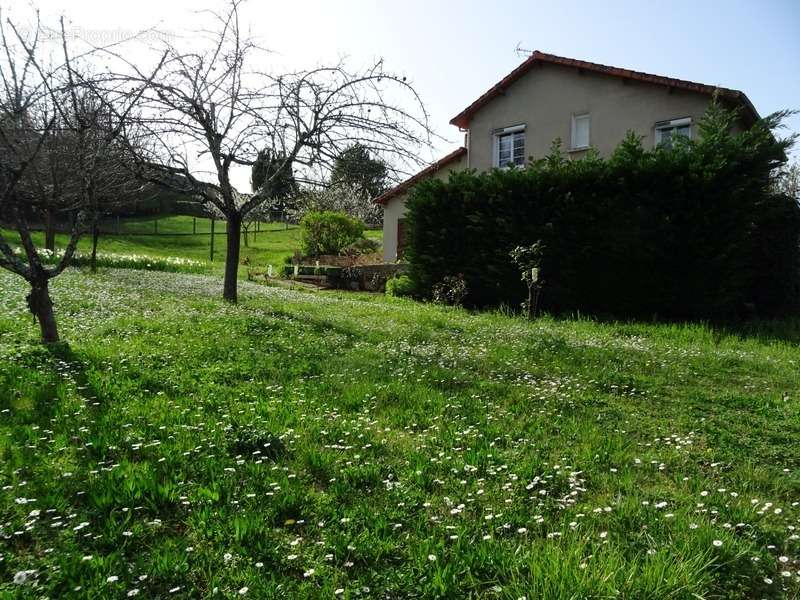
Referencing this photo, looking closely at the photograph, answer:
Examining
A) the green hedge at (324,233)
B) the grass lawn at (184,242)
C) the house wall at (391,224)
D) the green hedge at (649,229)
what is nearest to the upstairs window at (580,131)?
the green hedge at (649,229)

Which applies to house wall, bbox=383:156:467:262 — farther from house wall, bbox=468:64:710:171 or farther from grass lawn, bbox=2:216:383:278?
grass lawn, bbox=2:216:383:278

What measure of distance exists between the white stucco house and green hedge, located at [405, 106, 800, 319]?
10.5 feet

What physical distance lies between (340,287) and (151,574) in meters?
18.6

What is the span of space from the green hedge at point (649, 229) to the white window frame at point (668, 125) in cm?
431

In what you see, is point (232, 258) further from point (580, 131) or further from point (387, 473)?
point (580, 131)

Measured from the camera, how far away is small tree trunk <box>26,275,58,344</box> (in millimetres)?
6680

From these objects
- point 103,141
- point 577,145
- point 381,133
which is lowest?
point 103,141

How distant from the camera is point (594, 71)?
17703 mm

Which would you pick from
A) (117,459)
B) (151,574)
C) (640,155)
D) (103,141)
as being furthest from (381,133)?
(151,574)

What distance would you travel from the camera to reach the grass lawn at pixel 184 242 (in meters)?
33.0

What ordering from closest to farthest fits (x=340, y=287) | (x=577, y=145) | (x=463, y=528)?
(x=463, y=528) < (x=577, y=145) < (x=340, y=287)

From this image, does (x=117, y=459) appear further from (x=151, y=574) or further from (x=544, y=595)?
(x=544, y=595)

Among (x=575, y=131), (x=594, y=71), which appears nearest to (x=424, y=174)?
(x=575, y=131)

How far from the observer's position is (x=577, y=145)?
1873 centimetres
